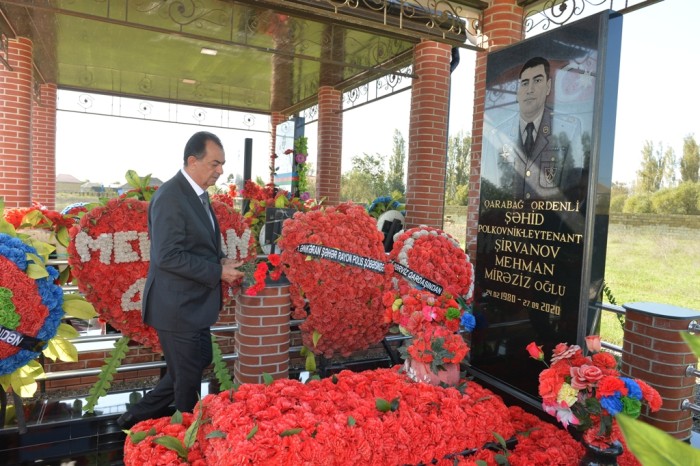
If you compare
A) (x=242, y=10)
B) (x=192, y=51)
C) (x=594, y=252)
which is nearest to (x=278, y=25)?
(x=242, y=10)

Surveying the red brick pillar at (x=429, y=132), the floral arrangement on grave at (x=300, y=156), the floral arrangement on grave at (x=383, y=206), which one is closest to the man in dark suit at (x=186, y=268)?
the red brick pillar at (x=429, y=132)

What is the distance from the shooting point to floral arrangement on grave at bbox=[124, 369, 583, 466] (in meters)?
1.88

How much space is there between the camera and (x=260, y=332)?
3256mm

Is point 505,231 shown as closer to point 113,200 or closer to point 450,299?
point 450,299

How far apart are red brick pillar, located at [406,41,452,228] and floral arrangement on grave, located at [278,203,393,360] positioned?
105 inches

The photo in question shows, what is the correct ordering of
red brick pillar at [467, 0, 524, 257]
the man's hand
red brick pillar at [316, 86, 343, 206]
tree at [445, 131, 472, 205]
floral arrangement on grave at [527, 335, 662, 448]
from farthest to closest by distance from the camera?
tree at [445, 131, 472, 205] < red brick pillar at [316, 86, 343, 206] < red brick pillar at [467, 0, 524, 257] < the man's hand < floral arrangement on grave at [527, 335, 662, 448]

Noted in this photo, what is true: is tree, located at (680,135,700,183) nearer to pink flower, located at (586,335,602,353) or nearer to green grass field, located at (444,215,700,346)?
green grass field, located at (444,215,700,346)

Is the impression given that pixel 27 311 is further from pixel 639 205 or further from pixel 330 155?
pixel 639 205

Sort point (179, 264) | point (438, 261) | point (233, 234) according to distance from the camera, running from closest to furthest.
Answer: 1. point (179, 264)
2. point (233, 234)
3. point (438, 261)

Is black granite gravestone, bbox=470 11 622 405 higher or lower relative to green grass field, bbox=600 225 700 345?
higher

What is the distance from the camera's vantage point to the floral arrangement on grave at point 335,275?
334 cm

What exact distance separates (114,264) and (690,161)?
696 inches

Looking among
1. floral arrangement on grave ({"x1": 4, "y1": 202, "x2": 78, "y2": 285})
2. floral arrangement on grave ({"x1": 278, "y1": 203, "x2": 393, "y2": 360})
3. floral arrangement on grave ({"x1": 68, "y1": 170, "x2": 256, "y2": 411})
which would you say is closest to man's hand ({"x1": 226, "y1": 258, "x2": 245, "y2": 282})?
floral arrangement on grave ({"x1": 68, "y1": 170, "x2": 256, "y2": 411})

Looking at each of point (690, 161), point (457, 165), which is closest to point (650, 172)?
point (690, 161)
